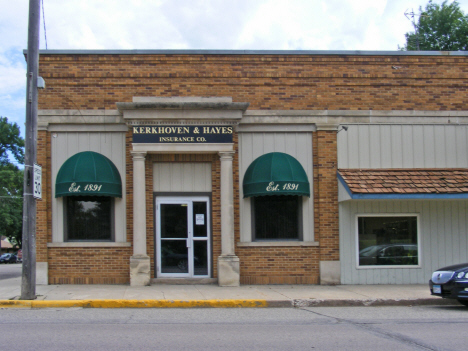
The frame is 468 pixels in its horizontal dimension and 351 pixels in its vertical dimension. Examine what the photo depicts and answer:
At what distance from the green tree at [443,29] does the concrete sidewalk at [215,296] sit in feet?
75.1

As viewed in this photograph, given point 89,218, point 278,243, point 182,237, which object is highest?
point 89,218

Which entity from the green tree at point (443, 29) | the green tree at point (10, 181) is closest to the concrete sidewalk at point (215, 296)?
the green tree at point (443, 29)

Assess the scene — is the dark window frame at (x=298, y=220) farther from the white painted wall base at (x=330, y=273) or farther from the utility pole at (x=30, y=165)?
the utility pole at (x=30, y=165)

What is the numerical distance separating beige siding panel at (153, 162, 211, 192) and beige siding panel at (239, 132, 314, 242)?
100cm

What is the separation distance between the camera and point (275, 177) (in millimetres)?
13062

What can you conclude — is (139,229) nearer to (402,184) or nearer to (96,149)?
(96,149)

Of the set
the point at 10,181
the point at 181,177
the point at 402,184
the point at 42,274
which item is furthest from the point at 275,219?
the point at 10,181

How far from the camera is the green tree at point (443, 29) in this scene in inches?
1219

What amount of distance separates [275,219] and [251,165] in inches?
63.6

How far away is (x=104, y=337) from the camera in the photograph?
7398 millimetres

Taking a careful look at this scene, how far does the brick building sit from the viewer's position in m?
13.2

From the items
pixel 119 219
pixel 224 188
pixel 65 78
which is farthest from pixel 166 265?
pixel 65 78

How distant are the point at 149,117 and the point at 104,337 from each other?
22.7 feet

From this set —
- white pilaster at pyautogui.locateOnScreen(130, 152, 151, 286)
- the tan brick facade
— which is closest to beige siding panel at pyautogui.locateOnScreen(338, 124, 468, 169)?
the tan brick facade
